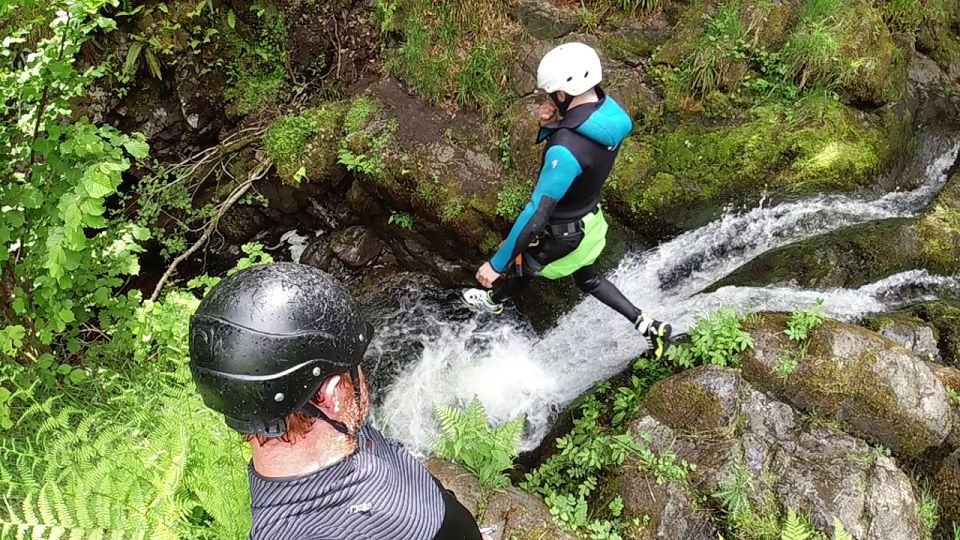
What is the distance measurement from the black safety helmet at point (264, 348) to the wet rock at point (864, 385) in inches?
141

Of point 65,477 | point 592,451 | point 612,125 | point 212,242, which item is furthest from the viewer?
point 212,242

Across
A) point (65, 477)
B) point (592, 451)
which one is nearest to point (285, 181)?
point (65, 477)

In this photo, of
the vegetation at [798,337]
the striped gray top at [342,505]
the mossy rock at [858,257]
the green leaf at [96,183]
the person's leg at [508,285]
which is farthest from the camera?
the mossy rock at [858,257]

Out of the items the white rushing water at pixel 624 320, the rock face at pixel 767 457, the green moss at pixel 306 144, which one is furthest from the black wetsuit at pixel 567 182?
the green moss at pixel 306 144

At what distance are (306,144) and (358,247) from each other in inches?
51.0

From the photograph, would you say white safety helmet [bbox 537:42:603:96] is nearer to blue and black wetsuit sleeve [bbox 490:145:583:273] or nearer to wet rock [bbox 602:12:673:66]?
blue and black wetsuit sleeve [bbox 490:145:583:273]

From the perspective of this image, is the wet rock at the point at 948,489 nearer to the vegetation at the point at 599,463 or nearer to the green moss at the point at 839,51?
the vegetation at the point at 599,463

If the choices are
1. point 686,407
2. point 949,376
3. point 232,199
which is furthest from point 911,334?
point 232,199

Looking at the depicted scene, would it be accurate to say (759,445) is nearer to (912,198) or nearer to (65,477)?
(912,198)

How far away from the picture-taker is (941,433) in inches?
156

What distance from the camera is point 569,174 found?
367 centimetres

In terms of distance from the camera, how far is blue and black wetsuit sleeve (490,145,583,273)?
3.64 meters

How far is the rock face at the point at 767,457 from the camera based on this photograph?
12.0ft

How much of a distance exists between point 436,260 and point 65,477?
396 centimetres
